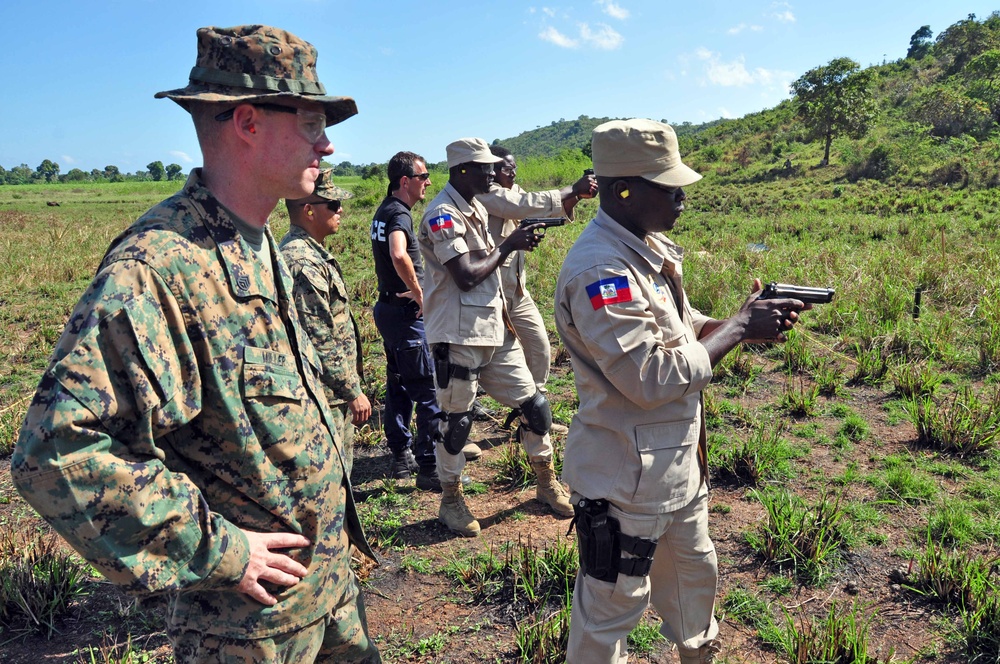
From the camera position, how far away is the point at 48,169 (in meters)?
100

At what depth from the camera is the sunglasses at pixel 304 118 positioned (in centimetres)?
151

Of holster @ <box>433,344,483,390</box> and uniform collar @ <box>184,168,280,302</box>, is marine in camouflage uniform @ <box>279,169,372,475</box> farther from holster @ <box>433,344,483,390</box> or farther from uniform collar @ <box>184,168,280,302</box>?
uniform collar @ <box>184,168,280,302</box>

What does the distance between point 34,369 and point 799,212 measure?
17224 mm

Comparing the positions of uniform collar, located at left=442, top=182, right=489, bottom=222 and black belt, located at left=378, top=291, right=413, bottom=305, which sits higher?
uniform collar, located at left=442, top=182, right=489, bottom=222

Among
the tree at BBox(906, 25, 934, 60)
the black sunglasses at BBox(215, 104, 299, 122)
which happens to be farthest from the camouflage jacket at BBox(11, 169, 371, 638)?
the tree at BBox(906, 25, 934, 60)

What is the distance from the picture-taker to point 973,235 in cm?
1165

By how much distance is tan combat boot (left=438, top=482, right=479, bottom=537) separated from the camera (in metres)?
3.90

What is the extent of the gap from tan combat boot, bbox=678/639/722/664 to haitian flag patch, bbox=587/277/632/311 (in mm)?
1363

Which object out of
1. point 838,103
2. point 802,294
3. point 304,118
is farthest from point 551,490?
point 838,103

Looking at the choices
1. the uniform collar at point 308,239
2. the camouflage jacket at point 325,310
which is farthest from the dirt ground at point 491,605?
the uniform collar at point 308,239

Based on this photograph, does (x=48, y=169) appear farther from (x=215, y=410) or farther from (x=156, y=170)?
(x=215, y=410)

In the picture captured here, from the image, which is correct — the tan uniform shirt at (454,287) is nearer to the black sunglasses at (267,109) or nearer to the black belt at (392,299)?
the black belt at (392,299)

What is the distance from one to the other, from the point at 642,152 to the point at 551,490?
8.40 ft

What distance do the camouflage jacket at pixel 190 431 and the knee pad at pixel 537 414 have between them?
225 centimetres
